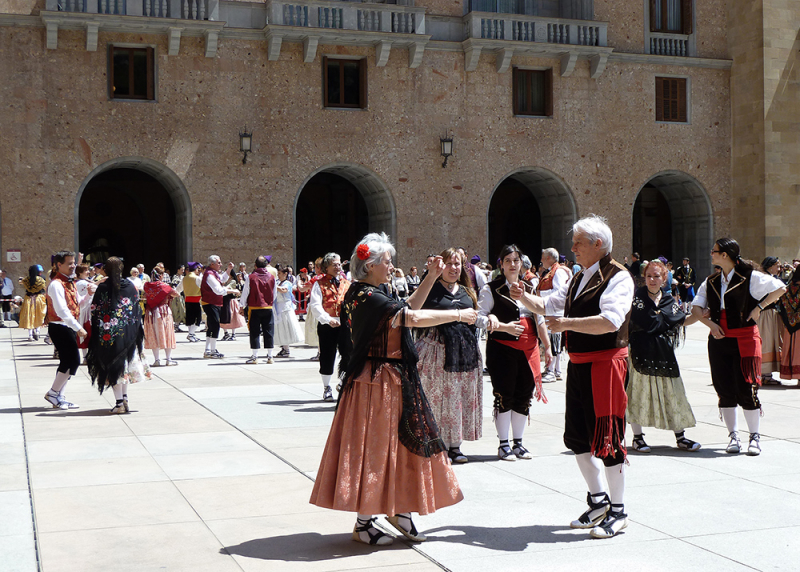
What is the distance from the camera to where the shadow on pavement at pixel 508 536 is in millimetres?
5066

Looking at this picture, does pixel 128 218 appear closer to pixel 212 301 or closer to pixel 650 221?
pixel 212 301

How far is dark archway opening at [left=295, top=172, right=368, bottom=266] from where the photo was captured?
30797 millimetres

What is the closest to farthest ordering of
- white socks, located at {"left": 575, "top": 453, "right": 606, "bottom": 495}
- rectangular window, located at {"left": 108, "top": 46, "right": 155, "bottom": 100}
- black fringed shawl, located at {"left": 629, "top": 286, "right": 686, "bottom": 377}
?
white socks, located at {"left": 575, "top": 453, "right": 606, "bottom": 495} → black fringed shawl, located at {"left": 629, "top": 286, "right": 686, "bottom": 377} → rectangular window, located at {"left": 108, "top": 46, "right": 155, "bottom": 100}

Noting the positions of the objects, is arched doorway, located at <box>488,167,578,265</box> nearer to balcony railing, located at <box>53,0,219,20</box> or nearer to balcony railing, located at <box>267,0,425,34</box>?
balcony railing, located at <box>267,0,425,34</box>

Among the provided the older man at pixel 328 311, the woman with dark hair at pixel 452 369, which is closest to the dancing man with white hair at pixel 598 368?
the woman with dark hair at pixel 452 369

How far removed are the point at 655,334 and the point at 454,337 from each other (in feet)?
5.98

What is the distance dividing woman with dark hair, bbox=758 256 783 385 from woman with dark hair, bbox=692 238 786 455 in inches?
169

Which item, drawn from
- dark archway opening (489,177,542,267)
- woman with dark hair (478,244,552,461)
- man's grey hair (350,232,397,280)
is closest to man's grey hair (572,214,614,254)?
man's grey hair (350,232,397,280)

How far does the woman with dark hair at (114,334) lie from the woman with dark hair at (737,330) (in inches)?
225

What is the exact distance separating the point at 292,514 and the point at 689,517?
243cm

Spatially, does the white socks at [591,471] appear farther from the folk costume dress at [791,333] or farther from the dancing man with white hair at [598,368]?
the folk costume dress at [791,333]

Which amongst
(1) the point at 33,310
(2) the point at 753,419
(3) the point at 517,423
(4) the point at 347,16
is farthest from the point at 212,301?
(4) the point at 347,16

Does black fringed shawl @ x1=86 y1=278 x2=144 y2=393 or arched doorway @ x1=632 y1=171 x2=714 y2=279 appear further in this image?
arched doorway @ x1=632 y1=171 x2=714 y2=279

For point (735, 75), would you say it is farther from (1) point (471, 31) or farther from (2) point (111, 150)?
(2) point (111, 150)
